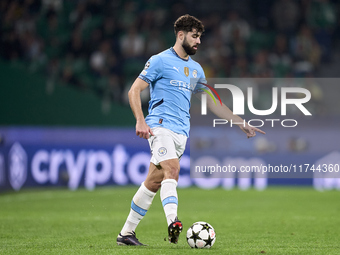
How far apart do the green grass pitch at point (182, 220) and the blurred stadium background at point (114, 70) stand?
0.69 m

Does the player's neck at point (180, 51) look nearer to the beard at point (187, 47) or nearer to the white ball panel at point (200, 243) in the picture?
the beard at point (187, 47)

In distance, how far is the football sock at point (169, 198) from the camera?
5.35 metres

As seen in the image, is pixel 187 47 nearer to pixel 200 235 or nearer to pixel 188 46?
pixel 188 46

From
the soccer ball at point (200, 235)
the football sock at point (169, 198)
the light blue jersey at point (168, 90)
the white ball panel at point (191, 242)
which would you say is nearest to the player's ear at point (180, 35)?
the light blue jersey at point (168, 90)

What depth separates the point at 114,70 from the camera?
52.7 ft

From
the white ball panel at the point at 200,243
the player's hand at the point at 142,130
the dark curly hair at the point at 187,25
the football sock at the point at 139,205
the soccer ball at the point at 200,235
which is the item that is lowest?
the white ball panel at the point at 200,243

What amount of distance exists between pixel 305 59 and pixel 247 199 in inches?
229

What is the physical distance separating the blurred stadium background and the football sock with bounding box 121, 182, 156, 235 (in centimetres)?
657

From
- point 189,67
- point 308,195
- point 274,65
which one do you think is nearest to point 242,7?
point 274,65

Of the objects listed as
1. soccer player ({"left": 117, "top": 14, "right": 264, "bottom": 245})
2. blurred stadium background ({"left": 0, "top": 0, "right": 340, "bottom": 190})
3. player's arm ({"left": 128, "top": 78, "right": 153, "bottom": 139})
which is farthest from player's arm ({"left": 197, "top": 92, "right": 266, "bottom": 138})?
blurred stadium background ({"left": 0, "top": 0, "right": 340, "bottom": 190})

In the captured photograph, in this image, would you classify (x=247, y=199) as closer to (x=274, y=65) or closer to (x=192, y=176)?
(x=192, y=176)

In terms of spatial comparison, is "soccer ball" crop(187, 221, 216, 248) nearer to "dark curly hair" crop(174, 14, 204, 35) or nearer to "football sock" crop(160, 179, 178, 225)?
"football sock" crop(160, 179, 178, 225)

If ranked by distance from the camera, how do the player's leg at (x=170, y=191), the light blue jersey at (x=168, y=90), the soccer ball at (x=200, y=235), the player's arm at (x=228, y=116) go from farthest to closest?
the player's arm at (x=228, y=116) < the light blue jersey at (x=168, y=90) < the soccer ball at (x=200, y=235) < the player's leg at (x=170, y=191)

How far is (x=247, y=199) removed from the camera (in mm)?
12203
